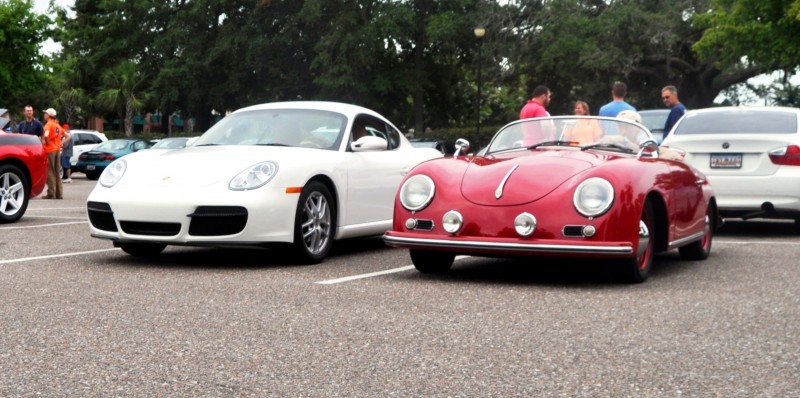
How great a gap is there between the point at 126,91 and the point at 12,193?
5576cm

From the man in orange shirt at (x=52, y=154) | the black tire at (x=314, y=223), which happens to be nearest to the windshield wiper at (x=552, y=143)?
the black tire at (x=314, y=223)

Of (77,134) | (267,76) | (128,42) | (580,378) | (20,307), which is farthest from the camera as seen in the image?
(128,42)

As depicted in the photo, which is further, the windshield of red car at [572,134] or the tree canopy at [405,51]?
the tree canopy at [405,51]

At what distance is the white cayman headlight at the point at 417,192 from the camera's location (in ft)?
27.1

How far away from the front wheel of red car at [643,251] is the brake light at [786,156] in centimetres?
458

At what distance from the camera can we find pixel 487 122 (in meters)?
84.4

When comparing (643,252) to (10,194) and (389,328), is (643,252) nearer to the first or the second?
(389,328)

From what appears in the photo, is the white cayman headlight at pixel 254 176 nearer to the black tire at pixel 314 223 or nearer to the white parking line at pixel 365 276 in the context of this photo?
the black tire at pixel 314 223

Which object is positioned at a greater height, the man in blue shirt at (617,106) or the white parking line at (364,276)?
the man in blue shirt at (617,106)

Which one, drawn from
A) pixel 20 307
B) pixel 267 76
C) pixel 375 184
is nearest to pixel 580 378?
pixel 20 307

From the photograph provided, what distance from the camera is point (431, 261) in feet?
28.6

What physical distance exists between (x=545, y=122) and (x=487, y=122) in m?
75.3

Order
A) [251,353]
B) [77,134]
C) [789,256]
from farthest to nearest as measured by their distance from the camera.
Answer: [77,134], [789,256], [251,353]

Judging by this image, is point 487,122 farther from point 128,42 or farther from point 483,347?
point 483,347
